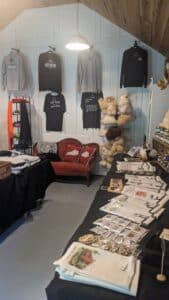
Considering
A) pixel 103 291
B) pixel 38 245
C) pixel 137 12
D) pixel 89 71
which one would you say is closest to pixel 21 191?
pixel 38 245

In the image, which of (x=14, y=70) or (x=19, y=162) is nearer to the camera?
(x=19, y=162)

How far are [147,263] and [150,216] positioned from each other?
481 millimetres

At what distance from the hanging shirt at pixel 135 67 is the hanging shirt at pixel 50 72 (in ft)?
4.04

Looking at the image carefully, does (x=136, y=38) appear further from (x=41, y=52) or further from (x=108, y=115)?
(x=41, y=52)

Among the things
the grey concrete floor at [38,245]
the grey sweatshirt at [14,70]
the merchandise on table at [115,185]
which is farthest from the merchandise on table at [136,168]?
the grey sweatshirt at [14,70]

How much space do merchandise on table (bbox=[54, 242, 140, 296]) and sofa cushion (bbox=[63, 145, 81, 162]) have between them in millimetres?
3408

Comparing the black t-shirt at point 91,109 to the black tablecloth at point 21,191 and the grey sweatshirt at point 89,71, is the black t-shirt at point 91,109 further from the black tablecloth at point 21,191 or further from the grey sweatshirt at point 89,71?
the black tablecloth at point 21,191

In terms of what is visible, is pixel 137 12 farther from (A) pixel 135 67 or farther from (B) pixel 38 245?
(B) pixel 38 245

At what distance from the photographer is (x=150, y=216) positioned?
4.99ft

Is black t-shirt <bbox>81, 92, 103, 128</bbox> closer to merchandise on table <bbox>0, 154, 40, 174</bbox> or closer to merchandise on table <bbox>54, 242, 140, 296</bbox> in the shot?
merchandise on table <bbox>0, 154, 40, 174</bbox>

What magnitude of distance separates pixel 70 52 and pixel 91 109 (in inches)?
44.4

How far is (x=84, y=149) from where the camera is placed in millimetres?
4617

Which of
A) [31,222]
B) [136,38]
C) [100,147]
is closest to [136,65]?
[136,38]

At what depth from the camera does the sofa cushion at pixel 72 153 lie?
457 cm
